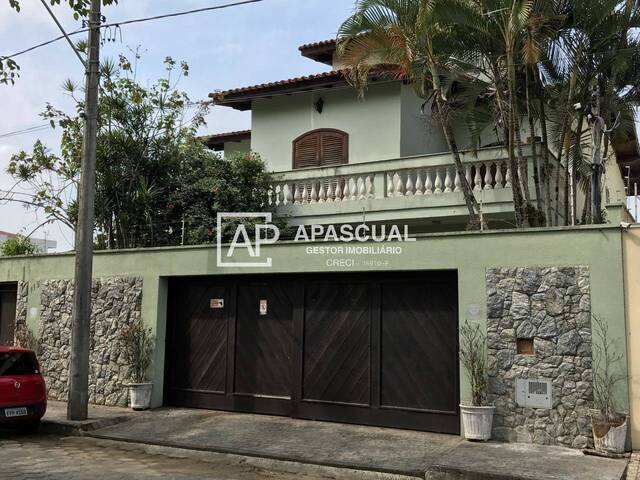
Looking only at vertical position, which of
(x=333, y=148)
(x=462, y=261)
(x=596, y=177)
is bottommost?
(x=462, y=261)

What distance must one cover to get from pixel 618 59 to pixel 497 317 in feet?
16.0

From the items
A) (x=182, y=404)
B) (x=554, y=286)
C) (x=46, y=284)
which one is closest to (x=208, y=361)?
(x=182, y=404)

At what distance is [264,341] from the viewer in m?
10.9

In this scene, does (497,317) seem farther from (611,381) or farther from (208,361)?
(208,361)

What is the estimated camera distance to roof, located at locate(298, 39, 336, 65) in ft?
53.9

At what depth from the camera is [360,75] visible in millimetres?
10836

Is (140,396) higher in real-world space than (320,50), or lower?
lower

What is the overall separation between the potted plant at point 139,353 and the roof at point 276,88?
21.6 feet

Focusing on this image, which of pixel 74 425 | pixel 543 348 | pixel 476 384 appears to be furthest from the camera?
pixel 74 425

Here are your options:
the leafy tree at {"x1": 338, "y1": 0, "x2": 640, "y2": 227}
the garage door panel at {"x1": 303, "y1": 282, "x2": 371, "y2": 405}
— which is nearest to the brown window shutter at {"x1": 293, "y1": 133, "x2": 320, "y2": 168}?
the leafy tree at {"x1": 338, "y1": 0, "x2": 640, "y2": 227}

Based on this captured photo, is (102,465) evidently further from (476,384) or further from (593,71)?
(593,71)

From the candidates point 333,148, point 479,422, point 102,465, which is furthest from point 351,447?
point 333,148

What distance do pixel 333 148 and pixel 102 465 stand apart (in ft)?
31.5

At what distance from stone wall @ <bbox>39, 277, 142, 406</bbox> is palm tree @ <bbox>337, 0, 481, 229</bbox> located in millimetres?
5798
